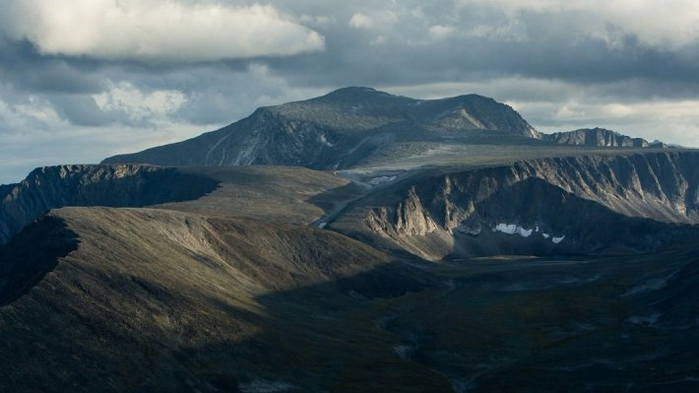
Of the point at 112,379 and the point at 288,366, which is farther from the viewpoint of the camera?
the point at 288,366

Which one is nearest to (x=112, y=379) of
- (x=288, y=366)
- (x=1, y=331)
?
(x=1, y=331)

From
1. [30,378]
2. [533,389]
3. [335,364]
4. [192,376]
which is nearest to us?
[30,378]

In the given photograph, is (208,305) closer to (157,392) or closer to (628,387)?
(157,392)

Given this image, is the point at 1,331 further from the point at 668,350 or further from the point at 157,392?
the point at 668,350

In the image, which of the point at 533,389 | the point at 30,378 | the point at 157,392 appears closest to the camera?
the point at 30,378

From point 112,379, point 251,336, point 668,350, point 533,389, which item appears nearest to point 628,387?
point 533,389

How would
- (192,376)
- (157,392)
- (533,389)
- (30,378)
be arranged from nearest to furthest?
1. (30,378)
2. (157,392)
3. (192,376)
4. (533,389)

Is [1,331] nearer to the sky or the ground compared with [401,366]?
nearer to the sky

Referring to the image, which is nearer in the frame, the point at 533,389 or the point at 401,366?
the point at 533,389

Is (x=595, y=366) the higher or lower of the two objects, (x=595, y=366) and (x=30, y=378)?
the lower
